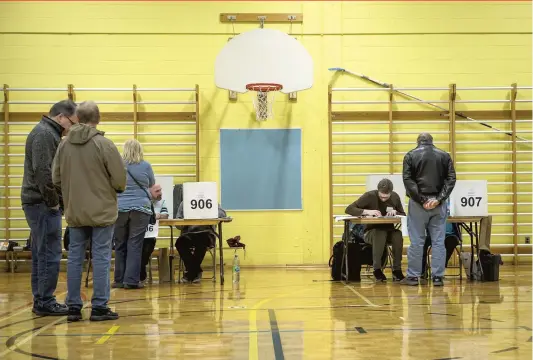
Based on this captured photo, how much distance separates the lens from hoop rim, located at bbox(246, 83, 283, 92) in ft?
27.5

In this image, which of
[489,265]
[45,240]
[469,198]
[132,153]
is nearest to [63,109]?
[45,240]

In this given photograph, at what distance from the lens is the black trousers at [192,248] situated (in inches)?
275

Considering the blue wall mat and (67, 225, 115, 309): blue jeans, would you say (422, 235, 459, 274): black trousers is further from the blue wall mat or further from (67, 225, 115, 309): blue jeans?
(67, 225, 115, 309): blue jeans

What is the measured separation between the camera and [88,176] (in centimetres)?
426

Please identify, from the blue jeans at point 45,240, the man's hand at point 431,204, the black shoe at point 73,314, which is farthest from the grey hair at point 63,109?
the man's hand at point 431,204

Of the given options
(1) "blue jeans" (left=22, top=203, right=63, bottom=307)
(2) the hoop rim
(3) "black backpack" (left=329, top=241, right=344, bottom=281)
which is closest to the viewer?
(1) "blue jeans" (left=22, top=203, right=63, bottom=307)

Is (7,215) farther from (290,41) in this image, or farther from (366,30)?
(366,30)

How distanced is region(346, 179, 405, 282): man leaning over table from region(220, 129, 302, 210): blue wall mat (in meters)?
2.29

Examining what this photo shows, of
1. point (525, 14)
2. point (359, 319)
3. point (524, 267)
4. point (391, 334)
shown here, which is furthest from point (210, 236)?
point (525, 14)

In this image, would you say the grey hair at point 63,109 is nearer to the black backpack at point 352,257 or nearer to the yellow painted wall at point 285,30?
the black backpack at point 352,257

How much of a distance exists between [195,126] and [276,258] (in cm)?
201

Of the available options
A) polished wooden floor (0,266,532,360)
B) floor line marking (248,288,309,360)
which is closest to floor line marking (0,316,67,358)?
polished wooden floor (0,266,532,360)

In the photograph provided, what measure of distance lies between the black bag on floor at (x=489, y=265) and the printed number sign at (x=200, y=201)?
8.65ft

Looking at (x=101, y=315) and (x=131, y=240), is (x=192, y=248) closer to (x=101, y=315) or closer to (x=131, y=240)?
(x=131, y=240)
